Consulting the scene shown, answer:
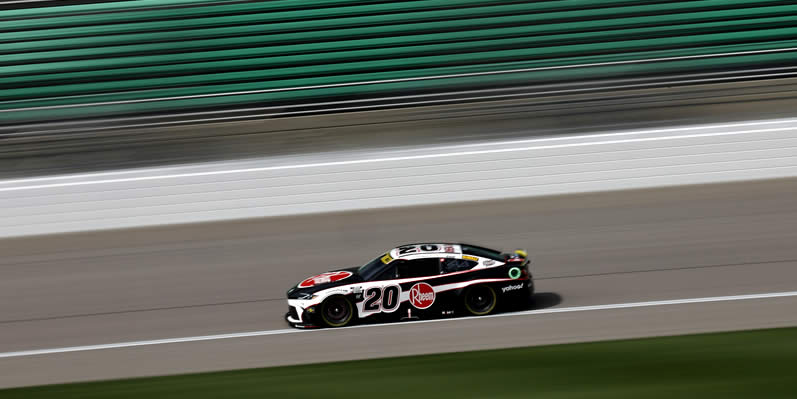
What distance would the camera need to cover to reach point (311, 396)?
6.17 meters

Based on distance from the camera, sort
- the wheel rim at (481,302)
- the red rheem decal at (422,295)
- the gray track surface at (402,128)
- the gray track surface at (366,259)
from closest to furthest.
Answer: the gray track surface at (366,259) → the red rheem decal at (422,295) → the wheel rim at (481,302) → the gray track surface at (402,128)

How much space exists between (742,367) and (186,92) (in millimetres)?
11087

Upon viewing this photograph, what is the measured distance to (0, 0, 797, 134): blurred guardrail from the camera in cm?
1455

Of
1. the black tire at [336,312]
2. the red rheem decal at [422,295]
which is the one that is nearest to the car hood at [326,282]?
the black tire at [336,312]

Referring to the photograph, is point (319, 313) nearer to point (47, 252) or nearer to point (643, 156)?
point (47, 252)

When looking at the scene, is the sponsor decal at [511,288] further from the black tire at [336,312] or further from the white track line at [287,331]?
the black tire at [336,312]

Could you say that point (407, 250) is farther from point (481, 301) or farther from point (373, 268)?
point (481, 301)

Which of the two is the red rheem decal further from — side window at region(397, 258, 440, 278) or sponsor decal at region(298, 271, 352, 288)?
sponsor decal at region(298, 271, 352, 288)

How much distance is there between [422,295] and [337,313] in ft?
2.86

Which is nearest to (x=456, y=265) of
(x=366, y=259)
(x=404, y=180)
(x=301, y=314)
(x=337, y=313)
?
(x=337, y=313)

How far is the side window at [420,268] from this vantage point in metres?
8.04

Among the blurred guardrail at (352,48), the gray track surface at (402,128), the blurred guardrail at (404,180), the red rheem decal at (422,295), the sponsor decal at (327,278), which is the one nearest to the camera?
the red rheem decal at (422,295)

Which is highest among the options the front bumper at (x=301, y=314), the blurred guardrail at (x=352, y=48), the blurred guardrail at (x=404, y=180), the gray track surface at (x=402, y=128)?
the blurred guardrail at (x=352, y=48)

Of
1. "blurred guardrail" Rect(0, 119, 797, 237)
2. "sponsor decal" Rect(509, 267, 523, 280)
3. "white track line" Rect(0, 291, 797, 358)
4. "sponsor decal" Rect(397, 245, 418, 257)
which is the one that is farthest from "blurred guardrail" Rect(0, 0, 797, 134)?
"sponsor decal" Rect(509, 267, 523, 280)
